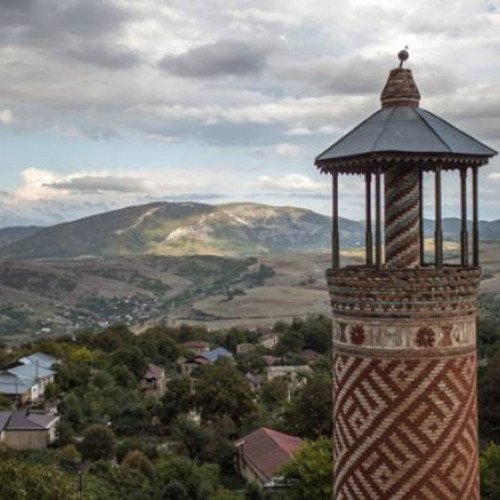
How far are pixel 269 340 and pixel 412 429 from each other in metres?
102

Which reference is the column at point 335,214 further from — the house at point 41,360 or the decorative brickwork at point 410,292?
the house at point 41,360

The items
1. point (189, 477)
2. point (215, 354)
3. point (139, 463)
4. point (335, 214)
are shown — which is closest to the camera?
point (335, 214)

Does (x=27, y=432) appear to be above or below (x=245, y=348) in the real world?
above

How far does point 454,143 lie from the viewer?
39.7 feet

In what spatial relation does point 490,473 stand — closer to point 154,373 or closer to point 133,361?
point 154,373

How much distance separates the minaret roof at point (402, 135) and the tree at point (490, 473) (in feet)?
86.2

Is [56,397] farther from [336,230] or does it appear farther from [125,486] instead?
[336,230]

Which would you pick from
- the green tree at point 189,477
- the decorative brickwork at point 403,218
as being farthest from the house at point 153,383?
the decorative brickwork at point 403,218

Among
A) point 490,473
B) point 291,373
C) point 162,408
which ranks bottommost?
point 291,373

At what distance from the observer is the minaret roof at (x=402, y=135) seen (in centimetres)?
1184

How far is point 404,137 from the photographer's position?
12047 mm

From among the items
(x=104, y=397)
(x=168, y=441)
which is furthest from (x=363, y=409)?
(x=104, y=397)

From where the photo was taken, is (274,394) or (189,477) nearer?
(189,477)

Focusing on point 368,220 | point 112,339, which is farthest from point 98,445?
point 112,339
